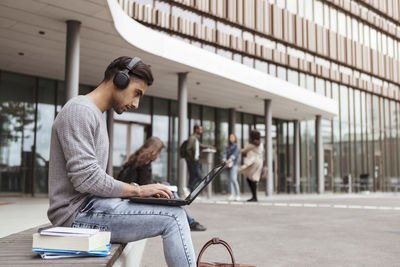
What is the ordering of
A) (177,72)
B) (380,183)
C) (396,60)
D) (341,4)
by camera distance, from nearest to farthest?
(177,72) → (341,4) → (380,183) → (396,60)

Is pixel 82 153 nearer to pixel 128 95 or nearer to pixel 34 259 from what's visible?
pixel 128 95

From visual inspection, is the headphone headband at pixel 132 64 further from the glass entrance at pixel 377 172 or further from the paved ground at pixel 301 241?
the glass entrance at pixel 377 172

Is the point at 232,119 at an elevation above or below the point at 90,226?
above

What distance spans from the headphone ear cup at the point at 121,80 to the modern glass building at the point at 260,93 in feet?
21.2

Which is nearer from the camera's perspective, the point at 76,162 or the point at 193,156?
the point at 76,162

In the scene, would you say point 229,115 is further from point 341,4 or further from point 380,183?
point 380,183

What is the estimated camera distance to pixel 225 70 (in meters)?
13.8

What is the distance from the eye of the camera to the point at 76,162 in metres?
1.96

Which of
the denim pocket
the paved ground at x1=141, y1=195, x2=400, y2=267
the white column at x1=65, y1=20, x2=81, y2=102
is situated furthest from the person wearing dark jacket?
the white column at x1=65, y1=20, x2=81, y2=102

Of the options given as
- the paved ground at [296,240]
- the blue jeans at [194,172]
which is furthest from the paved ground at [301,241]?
the blue jeans at [194,172]

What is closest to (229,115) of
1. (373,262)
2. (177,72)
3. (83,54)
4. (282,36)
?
(282,36)

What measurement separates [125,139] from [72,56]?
7.22m

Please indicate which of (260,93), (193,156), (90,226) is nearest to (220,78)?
(260,93)

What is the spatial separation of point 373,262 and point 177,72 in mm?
10377
